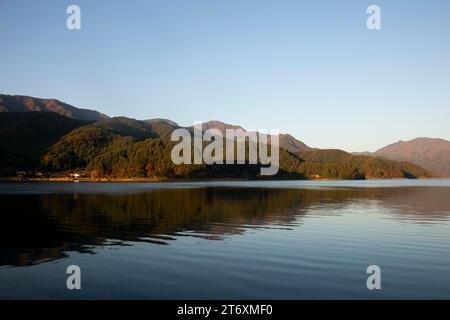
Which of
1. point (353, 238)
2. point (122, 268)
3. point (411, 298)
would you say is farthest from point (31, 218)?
point (411, 298)

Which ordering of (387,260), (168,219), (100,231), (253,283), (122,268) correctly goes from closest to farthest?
(253,283)
(122,268)
(387,260)
(100,231)
(168,219)

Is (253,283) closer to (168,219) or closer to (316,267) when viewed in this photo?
(316,267)

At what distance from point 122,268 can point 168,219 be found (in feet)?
86.6

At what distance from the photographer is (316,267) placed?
24.2 metres

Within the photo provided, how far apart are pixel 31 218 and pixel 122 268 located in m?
31.7

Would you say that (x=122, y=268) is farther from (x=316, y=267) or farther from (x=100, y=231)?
(x=100, y=231)

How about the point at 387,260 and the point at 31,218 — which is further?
the point at 31,218

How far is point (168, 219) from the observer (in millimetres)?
50250

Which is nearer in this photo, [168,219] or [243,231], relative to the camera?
[243,231]

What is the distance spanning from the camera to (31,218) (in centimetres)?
5025
